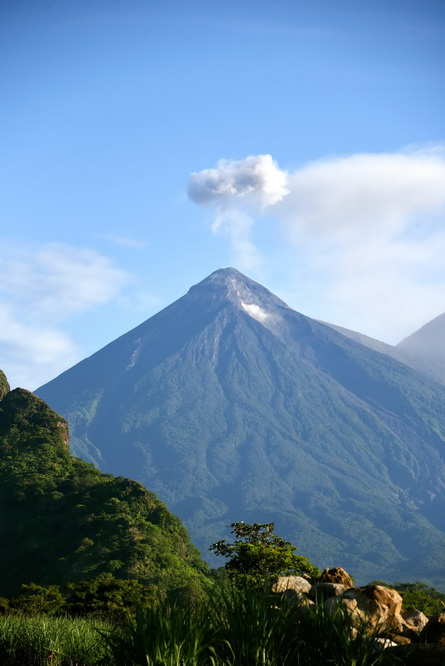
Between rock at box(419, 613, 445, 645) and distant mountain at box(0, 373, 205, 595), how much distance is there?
91.5 ft

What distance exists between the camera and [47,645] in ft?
38.0

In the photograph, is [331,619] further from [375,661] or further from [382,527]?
[382,527]

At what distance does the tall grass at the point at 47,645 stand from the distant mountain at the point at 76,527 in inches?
996

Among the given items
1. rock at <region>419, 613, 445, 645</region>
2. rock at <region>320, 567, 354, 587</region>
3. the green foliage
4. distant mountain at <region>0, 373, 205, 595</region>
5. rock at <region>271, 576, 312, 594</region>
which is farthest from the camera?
the green foliage

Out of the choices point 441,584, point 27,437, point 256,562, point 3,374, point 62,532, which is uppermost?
point 3,374

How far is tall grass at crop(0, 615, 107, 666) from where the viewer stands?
11.1m

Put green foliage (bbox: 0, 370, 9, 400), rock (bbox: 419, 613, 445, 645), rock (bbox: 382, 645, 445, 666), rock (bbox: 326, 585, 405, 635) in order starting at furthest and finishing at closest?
green foliage (bbox: 0, 370, 9, 400) < rock (bbox: 326, 585, 405, 635) < rock (bbox: 419, 613, 445, 645) < rock (bbox: 382, 645, 445, 666)

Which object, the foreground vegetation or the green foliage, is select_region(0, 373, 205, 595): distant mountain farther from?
the foreground vegetation

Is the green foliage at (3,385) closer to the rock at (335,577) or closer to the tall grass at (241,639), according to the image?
the rock at (335,577)

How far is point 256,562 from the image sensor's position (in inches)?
1116

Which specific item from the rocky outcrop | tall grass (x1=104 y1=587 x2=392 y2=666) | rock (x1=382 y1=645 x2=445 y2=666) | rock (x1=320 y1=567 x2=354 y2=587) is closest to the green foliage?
rock (x1=320 y1=567 x2=354 y2=587)

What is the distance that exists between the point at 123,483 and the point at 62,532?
18.5 feet

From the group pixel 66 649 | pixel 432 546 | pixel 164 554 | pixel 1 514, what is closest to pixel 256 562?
pixel 164 554

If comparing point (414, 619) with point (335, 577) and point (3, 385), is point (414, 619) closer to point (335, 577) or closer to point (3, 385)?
point (335, 577)
